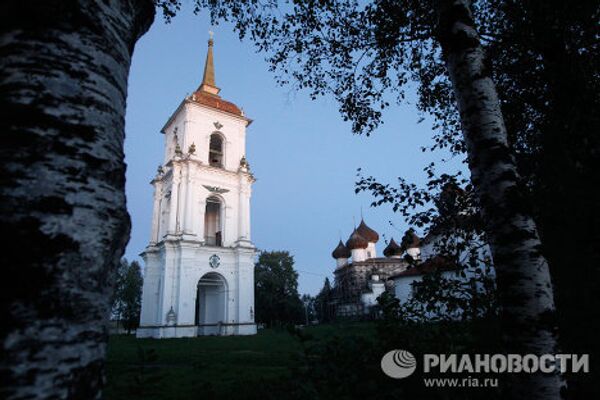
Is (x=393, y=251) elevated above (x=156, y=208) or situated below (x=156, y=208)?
below

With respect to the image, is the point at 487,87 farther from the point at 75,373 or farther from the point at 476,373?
the point at 75,373

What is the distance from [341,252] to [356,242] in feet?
15.1

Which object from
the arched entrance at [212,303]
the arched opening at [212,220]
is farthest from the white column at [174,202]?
the arched entrance at [212,303]

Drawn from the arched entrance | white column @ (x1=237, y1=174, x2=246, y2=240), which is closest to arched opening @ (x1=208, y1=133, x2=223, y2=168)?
white column @ (x1=237, y1=174, x2=246, y2=240)

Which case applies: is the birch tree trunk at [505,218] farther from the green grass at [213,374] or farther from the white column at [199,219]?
the white column at [199,219]

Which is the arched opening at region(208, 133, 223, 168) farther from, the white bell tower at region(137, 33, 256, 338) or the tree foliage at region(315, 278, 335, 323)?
the tree foliage at region(315, 278, 335, 323)

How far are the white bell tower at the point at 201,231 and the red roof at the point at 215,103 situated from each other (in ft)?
0.34

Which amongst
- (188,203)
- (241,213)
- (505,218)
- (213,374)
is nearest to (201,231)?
(188,203)

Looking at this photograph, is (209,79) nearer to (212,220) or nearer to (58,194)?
(212,220)

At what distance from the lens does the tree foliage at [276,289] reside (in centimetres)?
4497

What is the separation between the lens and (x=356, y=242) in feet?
172

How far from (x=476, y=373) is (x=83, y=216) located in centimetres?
383

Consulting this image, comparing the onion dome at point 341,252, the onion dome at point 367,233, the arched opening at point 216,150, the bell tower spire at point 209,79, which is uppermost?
the bell tower spire at point 209,79

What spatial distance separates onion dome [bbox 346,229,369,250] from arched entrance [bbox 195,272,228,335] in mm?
29603
